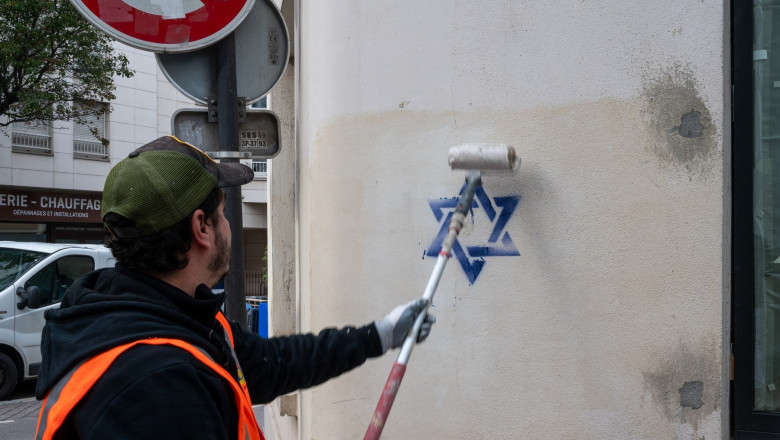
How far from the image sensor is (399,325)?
2.47 m

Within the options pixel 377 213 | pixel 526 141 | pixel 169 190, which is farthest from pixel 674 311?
pixel 169 190

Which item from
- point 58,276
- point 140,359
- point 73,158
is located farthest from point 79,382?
point 73,158

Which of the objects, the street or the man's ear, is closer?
the man's ear

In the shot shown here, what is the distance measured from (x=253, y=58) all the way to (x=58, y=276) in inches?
305

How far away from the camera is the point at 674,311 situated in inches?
111

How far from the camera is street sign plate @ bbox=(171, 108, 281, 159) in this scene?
299 centimetres

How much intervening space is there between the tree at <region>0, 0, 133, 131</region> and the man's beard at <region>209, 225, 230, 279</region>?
522 inches

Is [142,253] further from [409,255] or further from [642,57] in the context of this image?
[642,57]

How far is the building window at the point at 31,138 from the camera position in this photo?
17750 millimetres

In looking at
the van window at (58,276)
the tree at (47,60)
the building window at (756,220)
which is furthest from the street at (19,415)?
the tree at (47,60)

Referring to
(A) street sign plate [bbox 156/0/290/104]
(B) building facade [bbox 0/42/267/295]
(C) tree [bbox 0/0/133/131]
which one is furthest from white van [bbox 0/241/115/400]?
(B) building facade [bbox 0/42/267/295]

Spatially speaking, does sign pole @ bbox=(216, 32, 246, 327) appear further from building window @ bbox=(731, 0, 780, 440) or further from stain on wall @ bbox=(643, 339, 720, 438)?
building window @ bbox=(731, 0, 780, 440)

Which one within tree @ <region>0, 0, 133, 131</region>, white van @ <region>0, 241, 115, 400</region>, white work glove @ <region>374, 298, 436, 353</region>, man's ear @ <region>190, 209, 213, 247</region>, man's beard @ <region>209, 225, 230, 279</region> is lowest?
white van @ <region>0, 241, 115, 400</region>

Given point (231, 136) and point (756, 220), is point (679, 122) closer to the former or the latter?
point (756, 220)
